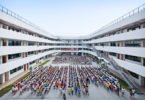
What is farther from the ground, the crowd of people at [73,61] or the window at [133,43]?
the window at [133,43]

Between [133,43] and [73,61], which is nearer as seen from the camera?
[133,43]

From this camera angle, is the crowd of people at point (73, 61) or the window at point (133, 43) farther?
the crowd of people at point (73, 61)

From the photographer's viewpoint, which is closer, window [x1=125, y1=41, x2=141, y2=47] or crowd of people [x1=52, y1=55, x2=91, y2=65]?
window [x1=125, y1=41, x2=141, y2=47]

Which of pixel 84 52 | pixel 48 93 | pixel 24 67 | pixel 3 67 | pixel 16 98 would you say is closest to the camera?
pixel 16 98

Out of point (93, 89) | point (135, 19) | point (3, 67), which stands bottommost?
point (93, 89)

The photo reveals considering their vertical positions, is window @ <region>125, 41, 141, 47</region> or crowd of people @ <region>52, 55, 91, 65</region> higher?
window @ <region>125, 41, 141, 47</region>

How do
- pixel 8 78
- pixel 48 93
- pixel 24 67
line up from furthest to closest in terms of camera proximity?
pixel 24 67 < pixel 8 78 < pixel 48 93

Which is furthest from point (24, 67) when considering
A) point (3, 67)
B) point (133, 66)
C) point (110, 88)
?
point (133, 66)

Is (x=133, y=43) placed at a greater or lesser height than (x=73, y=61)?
greater

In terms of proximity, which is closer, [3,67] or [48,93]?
[48,93]

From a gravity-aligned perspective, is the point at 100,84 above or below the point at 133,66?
below

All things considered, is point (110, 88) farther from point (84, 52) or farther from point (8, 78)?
point (84, 52)
